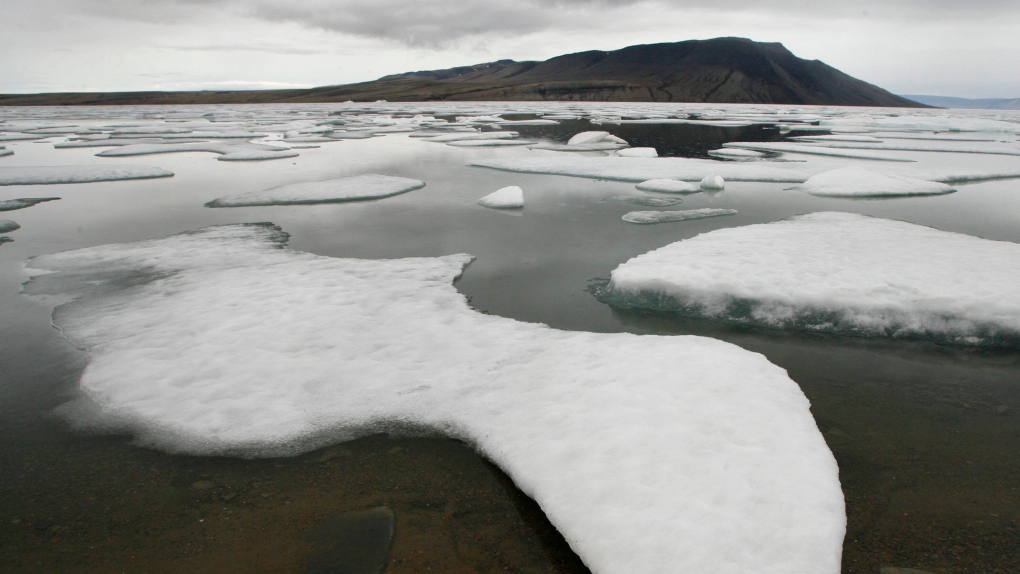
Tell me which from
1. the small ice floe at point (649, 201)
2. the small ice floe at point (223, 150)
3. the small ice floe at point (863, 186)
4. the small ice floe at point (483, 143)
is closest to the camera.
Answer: the small ice floe at point (649, 201)

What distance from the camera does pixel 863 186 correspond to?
870 centimetres

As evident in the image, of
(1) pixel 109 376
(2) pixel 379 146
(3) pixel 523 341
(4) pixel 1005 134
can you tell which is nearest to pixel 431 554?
(3) pixel 523 341

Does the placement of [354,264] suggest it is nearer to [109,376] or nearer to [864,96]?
[109,376]

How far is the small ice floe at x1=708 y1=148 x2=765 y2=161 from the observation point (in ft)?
44.9

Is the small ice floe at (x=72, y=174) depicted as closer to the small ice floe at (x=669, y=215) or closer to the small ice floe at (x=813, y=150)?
the small ice floe at (x=669, y=215)

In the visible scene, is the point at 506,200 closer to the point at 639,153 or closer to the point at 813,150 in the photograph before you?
the point at 639,153

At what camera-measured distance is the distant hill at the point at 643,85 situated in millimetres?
79125

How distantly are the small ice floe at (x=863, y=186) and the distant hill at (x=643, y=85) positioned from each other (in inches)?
2804

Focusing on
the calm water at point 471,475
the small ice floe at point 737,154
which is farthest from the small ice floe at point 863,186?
the calm water at point 471,475

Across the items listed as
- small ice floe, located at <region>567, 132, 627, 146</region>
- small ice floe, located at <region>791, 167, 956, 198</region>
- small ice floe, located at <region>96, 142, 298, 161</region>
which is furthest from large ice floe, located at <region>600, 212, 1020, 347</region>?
small ice floe, located at <region>567, 132, 627, 146</region>

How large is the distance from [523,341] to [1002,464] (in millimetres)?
2418

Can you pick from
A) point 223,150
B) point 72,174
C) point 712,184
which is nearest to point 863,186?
point 712,184

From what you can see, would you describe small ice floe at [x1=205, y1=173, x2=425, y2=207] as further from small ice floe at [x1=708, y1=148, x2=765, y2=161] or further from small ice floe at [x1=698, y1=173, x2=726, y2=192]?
small ice floe at [x1=708, y1=148, x2=765, y2=161]

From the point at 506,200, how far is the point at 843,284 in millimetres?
4649
